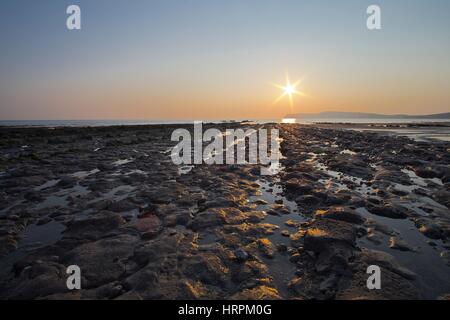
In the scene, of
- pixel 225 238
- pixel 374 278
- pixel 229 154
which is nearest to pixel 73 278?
pixel 225 238

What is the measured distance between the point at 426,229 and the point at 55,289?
800cm

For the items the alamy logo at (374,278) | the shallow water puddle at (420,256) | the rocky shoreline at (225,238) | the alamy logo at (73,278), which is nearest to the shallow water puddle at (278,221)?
the rocky shoreline at (225,238)

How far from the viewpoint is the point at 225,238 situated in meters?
5.65

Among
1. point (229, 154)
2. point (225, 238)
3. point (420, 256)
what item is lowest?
point (420, 256)

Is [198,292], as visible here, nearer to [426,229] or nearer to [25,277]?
[25,277]

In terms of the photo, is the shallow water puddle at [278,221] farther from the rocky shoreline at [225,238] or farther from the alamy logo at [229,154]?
the alamy logo at [229,154]

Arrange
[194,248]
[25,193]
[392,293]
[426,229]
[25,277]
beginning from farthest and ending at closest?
[25,193], [426,229], [194,248], [25,277], [392,293]

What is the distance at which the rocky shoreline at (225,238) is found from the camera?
393cm

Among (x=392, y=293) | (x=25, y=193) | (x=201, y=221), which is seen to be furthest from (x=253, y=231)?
(x=25, y=193)

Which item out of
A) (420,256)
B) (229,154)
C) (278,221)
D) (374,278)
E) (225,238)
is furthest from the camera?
(229,154)

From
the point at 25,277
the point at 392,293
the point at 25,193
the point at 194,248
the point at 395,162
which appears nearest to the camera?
the point at 392,293

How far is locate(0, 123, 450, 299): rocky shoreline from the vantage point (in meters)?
3.93

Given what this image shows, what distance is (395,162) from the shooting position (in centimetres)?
1492

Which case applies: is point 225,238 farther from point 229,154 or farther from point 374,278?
point 229,154
